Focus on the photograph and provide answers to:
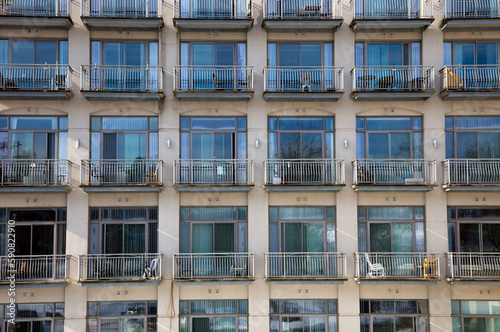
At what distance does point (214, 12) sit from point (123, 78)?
468 cm

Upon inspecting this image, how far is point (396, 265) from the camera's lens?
819 inches

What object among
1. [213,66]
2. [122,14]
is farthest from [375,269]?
[122,14]

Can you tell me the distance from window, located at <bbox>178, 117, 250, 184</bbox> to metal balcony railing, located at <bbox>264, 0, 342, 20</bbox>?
469 centimetres

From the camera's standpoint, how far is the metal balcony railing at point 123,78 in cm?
2123

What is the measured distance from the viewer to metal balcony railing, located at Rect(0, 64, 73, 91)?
21.1m

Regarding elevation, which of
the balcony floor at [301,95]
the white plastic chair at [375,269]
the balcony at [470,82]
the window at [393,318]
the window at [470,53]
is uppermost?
the window at [470,53]

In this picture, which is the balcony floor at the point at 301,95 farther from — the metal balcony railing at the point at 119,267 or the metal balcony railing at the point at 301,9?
the metal balcony railing at the point at 119,267

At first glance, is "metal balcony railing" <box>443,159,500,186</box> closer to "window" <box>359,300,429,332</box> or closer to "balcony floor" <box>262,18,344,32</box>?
"window" <box>359,300,429,332</box>

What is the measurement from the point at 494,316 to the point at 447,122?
26.1 ft

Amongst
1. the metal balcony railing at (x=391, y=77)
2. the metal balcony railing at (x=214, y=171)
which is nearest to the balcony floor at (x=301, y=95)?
the metal balcony railing at (x=391, y=77)

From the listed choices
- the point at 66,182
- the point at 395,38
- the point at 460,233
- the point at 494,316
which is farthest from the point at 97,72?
the point at 494,316

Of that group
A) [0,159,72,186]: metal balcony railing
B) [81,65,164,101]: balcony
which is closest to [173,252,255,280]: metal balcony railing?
[0,159,72,186]: metal balcony railing

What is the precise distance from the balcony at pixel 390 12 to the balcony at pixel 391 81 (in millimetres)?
1633

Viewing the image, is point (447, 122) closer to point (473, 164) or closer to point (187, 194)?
point (473, 164)
